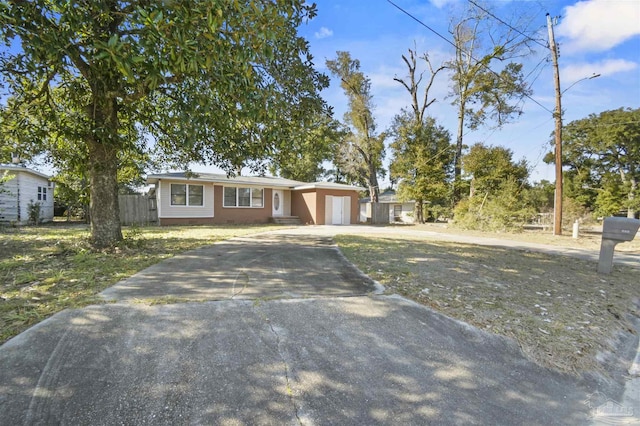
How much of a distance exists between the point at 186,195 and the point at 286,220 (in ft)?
19.1

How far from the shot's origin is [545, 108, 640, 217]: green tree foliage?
93.1ft

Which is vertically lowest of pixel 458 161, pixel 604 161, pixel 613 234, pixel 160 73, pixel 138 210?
pixel 613 234

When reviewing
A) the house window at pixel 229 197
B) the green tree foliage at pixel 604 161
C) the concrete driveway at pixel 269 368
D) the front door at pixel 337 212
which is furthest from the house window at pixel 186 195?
the green tree foliage at pixel 604 161

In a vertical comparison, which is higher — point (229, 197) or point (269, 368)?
point (229, 197)

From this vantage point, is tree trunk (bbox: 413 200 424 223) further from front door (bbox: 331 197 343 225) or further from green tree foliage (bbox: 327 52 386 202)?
front door (bbox: 331 197 343 225)

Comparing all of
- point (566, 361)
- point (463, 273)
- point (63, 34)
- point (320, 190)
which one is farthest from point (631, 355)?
point (320, 190)

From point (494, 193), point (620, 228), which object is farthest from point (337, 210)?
point (620, 228)

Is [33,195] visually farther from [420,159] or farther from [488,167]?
[488,167]

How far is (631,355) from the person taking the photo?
11.4 feet

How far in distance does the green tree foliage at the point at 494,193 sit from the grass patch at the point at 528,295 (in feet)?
28.1

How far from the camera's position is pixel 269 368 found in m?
2.54

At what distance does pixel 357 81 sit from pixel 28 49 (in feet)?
76.9

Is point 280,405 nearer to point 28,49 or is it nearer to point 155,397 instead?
point 155,397

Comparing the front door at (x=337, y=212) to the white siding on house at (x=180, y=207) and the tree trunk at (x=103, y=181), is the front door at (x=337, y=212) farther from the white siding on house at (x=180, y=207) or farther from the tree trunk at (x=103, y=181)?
the tree trunk at (x=103, y=181)
